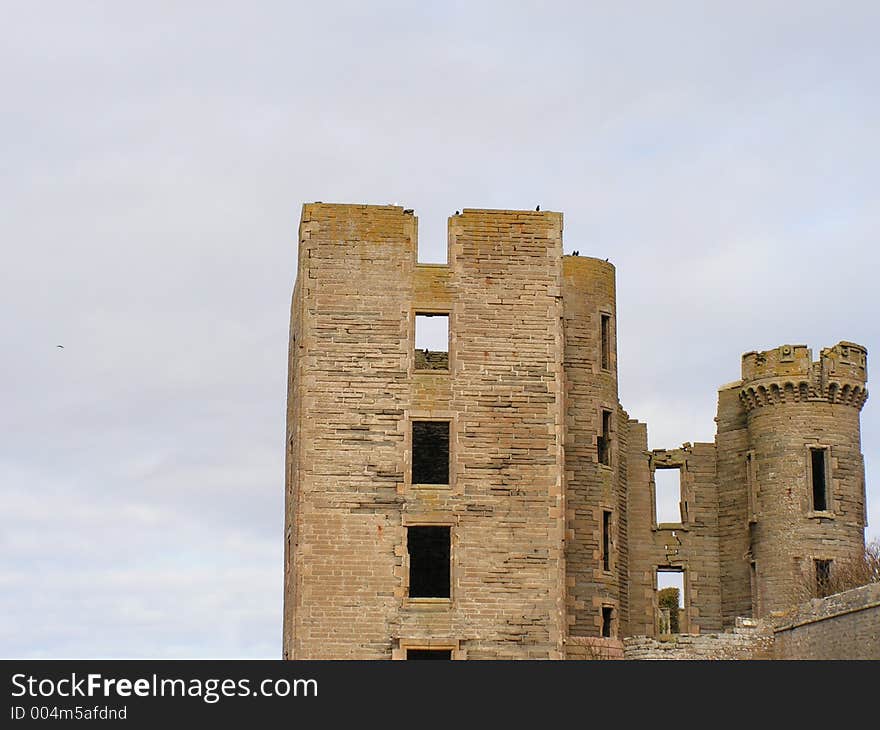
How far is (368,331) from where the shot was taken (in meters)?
44.7

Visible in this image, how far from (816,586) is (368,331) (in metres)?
15.7

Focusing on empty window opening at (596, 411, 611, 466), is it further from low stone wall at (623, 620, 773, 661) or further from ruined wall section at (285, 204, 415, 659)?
ruined wall section at (285, 204, 415, 659)

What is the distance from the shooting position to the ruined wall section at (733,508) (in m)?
53.6

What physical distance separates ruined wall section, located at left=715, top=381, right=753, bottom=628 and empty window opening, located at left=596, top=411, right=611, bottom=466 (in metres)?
6.57

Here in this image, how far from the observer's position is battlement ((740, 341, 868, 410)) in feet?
172

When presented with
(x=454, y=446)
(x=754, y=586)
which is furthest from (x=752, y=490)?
(x=454, y=446)

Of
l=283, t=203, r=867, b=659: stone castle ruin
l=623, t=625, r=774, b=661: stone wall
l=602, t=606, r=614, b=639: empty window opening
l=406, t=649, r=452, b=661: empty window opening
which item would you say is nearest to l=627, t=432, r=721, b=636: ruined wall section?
l=283, t=203, r=867, b=659: stone castle ruin

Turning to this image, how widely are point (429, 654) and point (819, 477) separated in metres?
15.2

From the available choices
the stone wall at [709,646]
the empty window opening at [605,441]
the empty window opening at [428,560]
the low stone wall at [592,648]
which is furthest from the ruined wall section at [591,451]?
the empty window opening at [428,560]

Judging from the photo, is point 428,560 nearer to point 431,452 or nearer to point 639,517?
point 431,452

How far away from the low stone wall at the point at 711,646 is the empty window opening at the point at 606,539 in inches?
88.4

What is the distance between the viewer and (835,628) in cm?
4028
